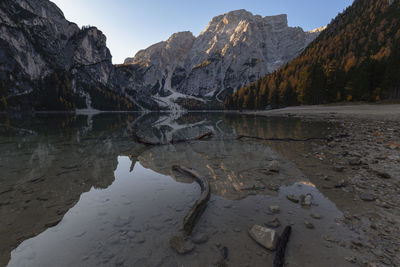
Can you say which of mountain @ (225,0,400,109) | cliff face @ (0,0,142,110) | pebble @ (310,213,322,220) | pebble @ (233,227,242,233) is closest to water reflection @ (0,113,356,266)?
pebble @ (233,227,242,233)

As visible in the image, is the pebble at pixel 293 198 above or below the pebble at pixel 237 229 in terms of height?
below

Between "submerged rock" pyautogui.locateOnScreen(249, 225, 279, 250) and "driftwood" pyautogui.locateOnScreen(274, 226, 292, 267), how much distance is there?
0.34ft

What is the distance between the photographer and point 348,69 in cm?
6325

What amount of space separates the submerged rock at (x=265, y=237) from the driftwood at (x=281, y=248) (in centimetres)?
10

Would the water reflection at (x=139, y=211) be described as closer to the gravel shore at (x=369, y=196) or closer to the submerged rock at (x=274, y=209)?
the submerged rock at (x=274, y=209)

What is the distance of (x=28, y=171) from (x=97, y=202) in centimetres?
552

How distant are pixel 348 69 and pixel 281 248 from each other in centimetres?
8398

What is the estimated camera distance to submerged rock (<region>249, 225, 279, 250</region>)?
11.4 ft

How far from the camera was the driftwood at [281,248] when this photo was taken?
9.82 feet

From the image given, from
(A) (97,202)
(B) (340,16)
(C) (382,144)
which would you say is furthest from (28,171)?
(B) (340,16)

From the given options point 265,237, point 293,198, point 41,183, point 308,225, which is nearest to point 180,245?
A: point 265,237

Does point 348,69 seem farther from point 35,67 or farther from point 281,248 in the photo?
point 35,67

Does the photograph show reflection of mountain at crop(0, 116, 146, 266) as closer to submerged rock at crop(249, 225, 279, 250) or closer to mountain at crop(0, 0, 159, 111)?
submerged rock at crop(249, 225, 279, 250)

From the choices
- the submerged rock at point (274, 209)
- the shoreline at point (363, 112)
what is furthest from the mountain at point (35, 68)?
the shoreline at point (363, 112)
